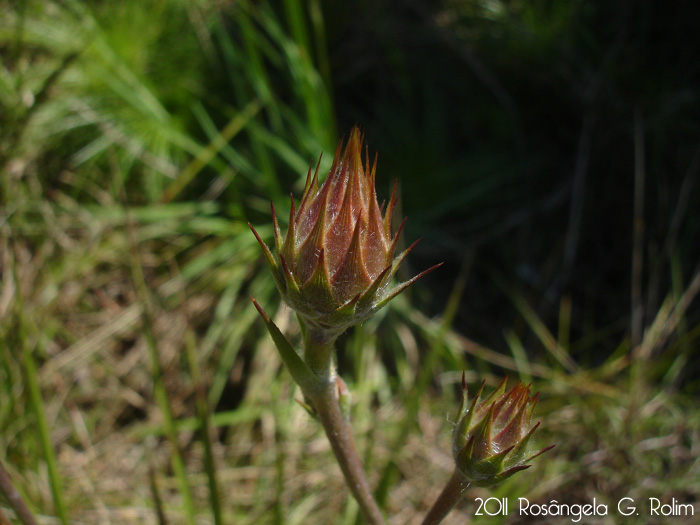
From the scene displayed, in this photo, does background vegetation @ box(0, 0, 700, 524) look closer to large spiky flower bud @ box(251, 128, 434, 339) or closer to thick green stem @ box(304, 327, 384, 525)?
thick green stem @ box(304, 327, 384, 525)

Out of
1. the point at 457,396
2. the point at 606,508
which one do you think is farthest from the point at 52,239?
the point at 606,508

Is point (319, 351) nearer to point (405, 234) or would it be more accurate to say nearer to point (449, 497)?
point (449, 497)

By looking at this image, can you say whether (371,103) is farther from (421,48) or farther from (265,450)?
(265,450)

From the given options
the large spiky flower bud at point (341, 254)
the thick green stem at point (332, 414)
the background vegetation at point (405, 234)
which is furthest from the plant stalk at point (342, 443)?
the background vegetation at point (405, 234)

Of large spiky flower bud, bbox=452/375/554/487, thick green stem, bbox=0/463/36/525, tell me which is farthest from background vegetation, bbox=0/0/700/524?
large spiky flower bud, bbox=452/375/554/487

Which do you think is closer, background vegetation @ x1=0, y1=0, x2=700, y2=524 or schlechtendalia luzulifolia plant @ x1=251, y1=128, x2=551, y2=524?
schlechtendalia luzulifolia plant @ x1=251, y1=128, x2=551, y2=524
